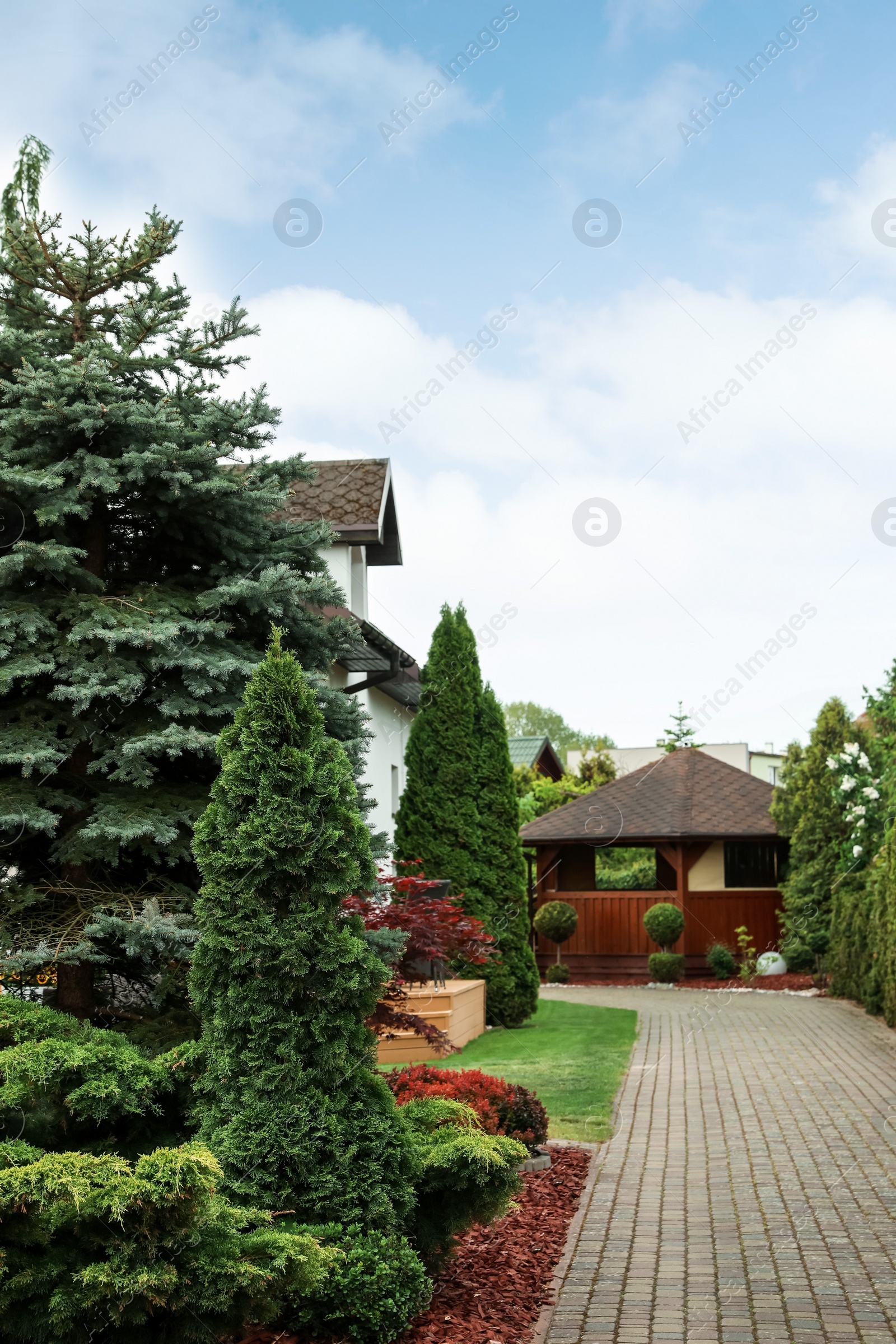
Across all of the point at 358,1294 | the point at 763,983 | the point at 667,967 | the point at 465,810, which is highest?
the point at 465,810

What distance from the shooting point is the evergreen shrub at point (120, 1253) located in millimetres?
3117

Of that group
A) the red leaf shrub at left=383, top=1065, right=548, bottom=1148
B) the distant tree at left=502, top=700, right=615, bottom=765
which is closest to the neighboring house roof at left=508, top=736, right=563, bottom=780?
the distant tree at left=502, top=700, right=615, bottom=765

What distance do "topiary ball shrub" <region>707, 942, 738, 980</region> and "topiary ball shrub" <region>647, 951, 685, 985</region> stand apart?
2.15 ft

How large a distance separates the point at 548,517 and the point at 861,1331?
1130cm

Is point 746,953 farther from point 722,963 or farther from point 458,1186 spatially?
point 458,1186

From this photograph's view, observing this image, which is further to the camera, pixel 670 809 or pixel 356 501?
pixel 670 809

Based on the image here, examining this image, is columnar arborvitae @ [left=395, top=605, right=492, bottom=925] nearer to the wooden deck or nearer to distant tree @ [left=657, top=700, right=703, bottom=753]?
the wooden deck

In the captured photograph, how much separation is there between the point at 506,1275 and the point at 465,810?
1047 cm

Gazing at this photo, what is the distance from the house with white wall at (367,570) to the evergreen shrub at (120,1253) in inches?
325

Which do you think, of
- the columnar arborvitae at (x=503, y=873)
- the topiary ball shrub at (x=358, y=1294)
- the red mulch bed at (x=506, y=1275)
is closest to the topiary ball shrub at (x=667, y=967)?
the columnar arborvitae at (x=503, y=873)

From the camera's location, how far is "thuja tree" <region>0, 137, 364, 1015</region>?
543 cm

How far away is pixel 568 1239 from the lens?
569 centimetres

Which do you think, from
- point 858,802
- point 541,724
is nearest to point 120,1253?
point 858,802

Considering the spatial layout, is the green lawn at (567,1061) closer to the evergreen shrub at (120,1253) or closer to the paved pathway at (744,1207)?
the paved pathway at (744,1207)
